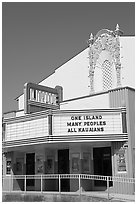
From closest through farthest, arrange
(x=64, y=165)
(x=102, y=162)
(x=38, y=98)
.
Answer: (x=102, y=162)
(x=64, y=165)
(x=38, y=98)

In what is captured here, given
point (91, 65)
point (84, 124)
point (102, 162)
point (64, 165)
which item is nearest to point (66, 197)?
point (84, 124)

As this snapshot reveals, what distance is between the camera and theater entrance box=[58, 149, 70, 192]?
19219 mm

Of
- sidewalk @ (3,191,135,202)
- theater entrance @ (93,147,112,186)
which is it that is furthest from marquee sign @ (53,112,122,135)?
sidewalk @ (3,191,135,202)

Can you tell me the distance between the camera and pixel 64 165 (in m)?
19.4

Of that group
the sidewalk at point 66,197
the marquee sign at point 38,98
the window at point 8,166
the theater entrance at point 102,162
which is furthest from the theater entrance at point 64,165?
the sidewalk at point 66,197

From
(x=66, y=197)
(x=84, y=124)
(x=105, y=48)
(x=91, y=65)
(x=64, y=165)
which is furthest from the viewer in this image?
(x=91, y=65)

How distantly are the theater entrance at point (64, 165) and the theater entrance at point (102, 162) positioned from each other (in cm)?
183

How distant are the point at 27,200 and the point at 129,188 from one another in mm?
4920

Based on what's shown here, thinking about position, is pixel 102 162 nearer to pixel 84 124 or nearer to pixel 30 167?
pixel 84 124

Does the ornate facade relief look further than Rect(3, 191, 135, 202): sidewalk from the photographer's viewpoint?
Yes

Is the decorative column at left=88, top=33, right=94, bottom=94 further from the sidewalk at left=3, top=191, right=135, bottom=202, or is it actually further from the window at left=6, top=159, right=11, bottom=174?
the sidewalk at left=3, top=191, right=135, bottom=202

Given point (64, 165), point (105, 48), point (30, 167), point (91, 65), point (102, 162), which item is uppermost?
point (105, 48)

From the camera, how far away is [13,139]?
727 inches

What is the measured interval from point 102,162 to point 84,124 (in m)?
2.99
